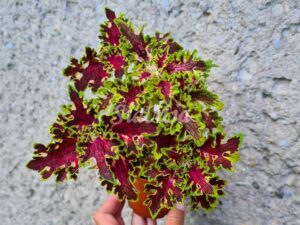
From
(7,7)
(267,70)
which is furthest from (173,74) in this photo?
(7,7)

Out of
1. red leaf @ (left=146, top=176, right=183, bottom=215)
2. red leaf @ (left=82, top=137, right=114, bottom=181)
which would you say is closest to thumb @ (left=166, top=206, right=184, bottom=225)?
red leaf @ (left=146, top=176, right=183, bottom=215)

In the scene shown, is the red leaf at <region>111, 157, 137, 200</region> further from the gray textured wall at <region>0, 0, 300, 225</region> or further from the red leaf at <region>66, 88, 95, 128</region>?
the gray textured wall at <region>0, 0, 300, 225</region>

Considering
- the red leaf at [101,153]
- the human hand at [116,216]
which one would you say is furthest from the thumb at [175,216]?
the red leaf at [101,153]

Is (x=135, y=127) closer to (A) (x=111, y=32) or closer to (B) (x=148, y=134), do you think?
(B) (x=148, y=134)

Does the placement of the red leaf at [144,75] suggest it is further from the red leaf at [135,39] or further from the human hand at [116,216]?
the human hand at [116,216]

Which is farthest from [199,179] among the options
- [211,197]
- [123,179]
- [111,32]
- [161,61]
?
[111,32]

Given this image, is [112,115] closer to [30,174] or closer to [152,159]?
[152,159]
